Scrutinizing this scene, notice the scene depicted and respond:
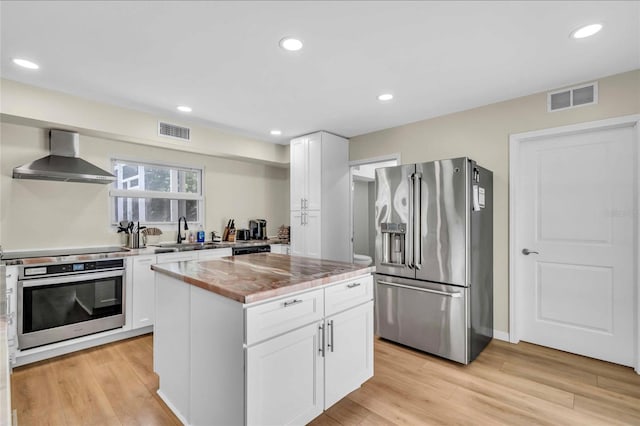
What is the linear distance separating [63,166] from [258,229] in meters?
2.62

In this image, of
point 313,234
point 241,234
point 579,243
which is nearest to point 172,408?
point 313,234

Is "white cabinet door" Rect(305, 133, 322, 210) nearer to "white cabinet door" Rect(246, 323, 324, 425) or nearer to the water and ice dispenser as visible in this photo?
the water and ice dispenser

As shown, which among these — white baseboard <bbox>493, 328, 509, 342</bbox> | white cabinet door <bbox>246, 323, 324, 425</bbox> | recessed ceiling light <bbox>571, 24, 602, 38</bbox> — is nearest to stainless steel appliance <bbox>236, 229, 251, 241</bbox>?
white cabinet door <bbox>246, 323, 324, 425</bbox>

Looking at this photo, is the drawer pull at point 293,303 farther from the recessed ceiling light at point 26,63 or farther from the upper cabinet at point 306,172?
the recessed ceiling light at point 26,63

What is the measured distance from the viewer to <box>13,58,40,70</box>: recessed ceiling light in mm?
2393

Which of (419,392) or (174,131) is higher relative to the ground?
(174,131)

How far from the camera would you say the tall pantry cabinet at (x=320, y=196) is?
4320mm

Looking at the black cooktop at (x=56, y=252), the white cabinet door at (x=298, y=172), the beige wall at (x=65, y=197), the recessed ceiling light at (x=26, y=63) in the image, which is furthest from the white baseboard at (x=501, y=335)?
the recessed ceiling light at (x=26, y=63)

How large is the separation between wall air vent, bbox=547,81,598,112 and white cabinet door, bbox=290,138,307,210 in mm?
2901

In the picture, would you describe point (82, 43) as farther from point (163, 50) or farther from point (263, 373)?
point (263, 373)

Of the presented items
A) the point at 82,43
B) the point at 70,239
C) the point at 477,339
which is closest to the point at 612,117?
the point at 477,339

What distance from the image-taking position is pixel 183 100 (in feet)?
10.6

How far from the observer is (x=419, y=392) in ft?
7.54

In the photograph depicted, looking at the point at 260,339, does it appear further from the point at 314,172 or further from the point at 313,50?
the point at 314,172
